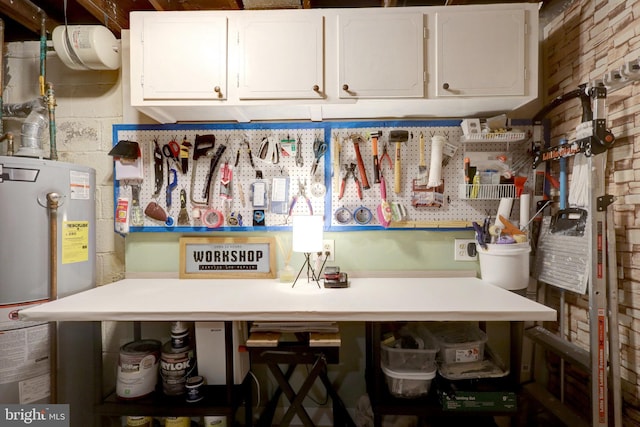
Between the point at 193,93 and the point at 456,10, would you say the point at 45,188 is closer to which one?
the point at 193,93

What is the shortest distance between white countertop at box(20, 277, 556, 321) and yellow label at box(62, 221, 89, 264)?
0.20m

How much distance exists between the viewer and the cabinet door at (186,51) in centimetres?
150

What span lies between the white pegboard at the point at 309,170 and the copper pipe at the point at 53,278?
38 centimetres

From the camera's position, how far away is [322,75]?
1496 mm

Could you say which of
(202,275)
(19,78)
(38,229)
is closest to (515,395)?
(202,275)

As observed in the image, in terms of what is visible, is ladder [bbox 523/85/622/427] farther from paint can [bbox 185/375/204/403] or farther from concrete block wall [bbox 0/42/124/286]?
concrete block wall [bbox 0/42/124/286]

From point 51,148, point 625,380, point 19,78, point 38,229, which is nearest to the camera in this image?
point 625,380

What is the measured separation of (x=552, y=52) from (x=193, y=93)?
1.96 m

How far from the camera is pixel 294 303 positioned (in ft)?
4.42

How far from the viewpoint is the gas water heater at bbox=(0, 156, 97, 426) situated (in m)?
1.40

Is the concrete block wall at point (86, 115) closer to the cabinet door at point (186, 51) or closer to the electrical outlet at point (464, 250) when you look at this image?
the cabinet door at point (186, 51)

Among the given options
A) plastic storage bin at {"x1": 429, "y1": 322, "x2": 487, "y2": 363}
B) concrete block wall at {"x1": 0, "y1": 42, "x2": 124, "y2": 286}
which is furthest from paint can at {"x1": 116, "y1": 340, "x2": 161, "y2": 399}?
plastic storage bin at {"x1": 429, "y1": 322, "x2": 487, "y2": 363}

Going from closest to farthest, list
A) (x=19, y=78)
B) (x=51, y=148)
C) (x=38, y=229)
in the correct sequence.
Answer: (x=38, y=229) < (x=51, y=148) < (x=19, y=78)

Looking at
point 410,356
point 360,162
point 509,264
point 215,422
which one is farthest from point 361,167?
point 215,422
